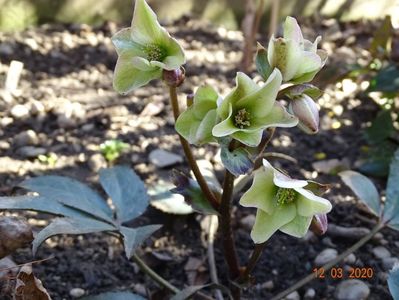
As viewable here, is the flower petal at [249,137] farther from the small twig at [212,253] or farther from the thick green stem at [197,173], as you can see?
the small twig at [212,253]

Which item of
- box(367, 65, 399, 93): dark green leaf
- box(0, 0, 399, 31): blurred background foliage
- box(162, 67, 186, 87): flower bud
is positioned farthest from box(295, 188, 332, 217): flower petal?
box(0, 0, 399, 31): blurred background foliage

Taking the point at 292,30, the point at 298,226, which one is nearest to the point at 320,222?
the point at 298,226

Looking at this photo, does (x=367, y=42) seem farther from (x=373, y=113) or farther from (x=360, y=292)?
(x=360, y=292)

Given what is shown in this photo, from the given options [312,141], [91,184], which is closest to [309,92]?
[91,184]

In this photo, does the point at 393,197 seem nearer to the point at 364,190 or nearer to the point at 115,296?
the point at 364,190

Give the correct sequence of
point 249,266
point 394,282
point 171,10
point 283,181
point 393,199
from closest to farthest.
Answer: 1. point 283,181
2. point 394,282
3. point 249,266
4. point 393,199
5. point 171,10

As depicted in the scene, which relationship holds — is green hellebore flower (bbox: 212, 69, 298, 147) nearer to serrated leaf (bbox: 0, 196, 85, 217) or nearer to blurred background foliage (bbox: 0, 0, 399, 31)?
serrated leaf (bbox: 0, 196, 85, 217)
